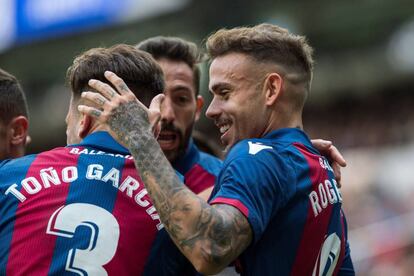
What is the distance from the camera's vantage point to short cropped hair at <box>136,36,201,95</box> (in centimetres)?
546

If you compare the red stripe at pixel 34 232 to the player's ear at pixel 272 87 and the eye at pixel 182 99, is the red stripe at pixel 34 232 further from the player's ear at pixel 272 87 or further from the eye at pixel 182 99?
the eye at pixel 182 99

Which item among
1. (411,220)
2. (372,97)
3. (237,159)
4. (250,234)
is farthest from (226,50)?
(372,97)

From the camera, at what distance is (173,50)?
546cm

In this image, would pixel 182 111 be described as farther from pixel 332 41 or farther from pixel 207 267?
pixel 332 41

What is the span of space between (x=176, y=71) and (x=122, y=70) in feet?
5.37

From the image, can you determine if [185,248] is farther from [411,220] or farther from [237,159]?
[411,220]

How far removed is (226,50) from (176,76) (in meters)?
1.53

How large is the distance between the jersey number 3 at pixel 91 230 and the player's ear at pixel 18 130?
0.85 m

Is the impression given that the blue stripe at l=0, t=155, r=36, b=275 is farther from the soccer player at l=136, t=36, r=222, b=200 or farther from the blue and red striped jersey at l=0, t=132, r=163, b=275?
the soccer player at l=136, t=36, r=222, b=200

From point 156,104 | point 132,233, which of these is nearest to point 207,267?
point 132,233

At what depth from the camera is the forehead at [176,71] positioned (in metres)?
5.36

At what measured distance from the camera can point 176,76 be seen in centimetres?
538

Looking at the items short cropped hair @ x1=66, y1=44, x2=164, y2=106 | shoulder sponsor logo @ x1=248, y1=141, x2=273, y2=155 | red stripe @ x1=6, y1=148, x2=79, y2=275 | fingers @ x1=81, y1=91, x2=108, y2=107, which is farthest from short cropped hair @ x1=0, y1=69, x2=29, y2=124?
shoulder sponsor logo @ x1=248, y1=141, x2=273, y2=155

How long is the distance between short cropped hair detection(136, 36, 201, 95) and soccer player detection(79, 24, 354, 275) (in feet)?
4.95
